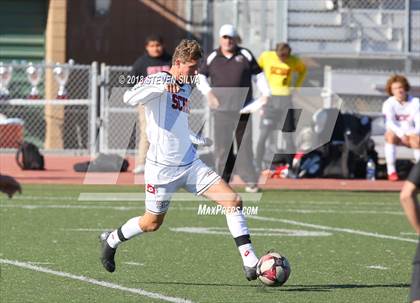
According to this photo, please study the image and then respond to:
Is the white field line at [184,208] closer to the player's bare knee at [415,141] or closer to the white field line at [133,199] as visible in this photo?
the white field line at [133,199]

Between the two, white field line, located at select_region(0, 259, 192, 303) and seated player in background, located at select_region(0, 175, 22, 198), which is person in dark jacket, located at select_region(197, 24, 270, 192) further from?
seated player in background, located at select_region(0, 175, 22, 198)

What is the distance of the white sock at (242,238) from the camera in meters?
9.10

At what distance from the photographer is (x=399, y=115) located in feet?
61.7

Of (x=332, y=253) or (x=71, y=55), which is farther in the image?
(x=71, y=55)

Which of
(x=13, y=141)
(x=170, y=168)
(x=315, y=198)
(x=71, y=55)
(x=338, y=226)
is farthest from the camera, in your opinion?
(x=71, y=55)

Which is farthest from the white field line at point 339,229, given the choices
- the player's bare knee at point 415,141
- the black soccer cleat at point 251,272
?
the black soccer cleat at point 251,272

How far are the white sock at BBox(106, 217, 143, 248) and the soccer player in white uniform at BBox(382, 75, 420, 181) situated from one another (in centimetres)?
962

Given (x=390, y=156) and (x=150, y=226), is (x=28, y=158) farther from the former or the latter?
(x=150, y=226)

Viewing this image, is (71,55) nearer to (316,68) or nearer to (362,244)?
(316,68)

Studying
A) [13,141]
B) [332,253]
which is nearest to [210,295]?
[332,253]

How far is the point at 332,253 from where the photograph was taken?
444 inches

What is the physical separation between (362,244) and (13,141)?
1257 centimetres

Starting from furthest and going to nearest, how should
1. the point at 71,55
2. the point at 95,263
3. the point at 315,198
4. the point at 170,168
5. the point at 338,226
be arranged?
the point at 71,55
the point at 315,198
the point at 338,226
the point at 95,263
the point at 170,168

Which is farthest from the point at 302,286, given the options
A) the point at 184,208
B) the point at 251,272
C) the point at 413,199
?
the point at 184,208
